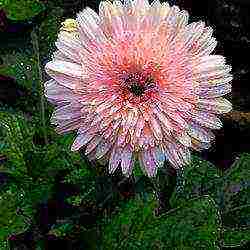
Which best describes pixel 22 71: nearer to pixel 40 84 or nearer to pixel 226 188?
pixel 40 84

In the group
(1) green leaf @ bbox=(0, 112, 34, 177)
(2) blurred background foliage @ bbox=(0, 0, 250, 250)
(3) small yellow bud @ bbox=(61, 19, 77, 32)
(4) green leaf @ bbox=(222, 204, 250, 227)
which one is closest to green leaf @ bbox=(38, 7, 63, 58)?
(2) blurred background foliage @ bbox=(0, 0, 250, 250)

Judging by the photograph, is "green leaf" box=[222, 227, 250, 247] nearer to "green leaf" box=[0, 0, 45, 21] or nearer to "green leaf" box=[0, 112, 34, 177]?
"green leaf" box=[0, 112, 34, 177]

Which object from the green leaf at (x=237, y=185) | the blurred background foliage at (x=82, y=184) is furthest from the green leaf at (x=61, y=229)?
the green leaf at (x=237, y=185)

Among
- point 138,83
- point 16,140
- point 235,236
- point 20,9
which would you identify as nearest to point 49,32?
point 20,9

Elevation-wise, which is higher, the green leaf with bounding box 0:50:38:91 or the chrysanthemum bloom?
the chrysanthemum bloom

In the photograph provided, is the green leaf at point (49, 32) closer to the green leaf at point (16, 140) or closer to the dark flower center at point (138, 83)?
the green leaf at point (16, 140)

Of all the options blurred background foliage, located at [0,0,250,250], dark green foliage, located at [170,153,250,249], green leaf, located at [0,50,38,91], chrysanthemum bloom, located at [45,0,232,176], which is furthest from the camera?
green leaf, located at [0,50,38,91]
